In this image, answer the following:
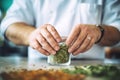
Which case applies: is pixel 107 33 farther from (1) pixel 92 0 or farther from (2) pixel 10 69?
(2) pixel 10 69

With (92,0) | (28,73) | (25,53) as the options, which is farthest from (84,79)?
(25,53)

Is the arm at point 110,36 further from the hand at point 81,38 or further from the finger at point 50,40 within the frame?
the finger at point 50,40

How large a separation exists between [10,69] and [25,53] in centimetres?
111

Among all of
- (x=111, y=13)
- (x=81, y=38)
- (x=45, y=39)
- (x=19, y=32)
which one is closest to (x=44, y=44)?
(x=45, y=39)

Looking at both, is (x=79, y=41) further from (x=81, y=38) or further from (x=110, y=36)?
(x=110, y=36)

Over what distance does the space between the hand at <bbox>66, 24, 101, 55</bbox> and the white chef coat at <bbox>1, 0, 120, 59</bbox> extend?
0.18 m

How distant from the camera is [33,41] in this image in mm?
987

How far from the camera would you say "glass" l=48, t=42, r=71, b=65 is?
37.8 inches

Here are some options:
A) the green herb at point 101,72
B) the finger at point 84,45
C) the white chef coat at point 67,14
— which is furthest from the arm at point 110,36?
the green herb at point 101,72

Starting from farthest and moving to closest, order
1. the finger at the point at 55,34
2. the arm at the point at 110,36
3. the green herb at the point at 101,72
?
the arm at the point at 110,36, the finger at the point at 55,34, the green herb at the point at 101,72

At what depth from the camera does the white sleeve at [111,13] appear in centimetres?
125

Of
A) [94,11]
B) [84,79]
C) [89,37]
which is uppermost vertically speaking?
[94,11]

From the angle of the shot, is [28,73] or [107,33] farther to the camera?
[107,33]

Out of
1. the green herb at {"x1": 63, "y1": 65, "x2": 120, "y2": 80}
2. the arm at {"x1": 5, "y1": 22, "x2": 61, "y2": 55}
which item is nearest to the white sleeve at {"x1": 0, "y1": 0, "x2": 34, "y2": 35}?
the arm at {"x1": 5, "y1": 22, "x2": 61, "y2": 55}
